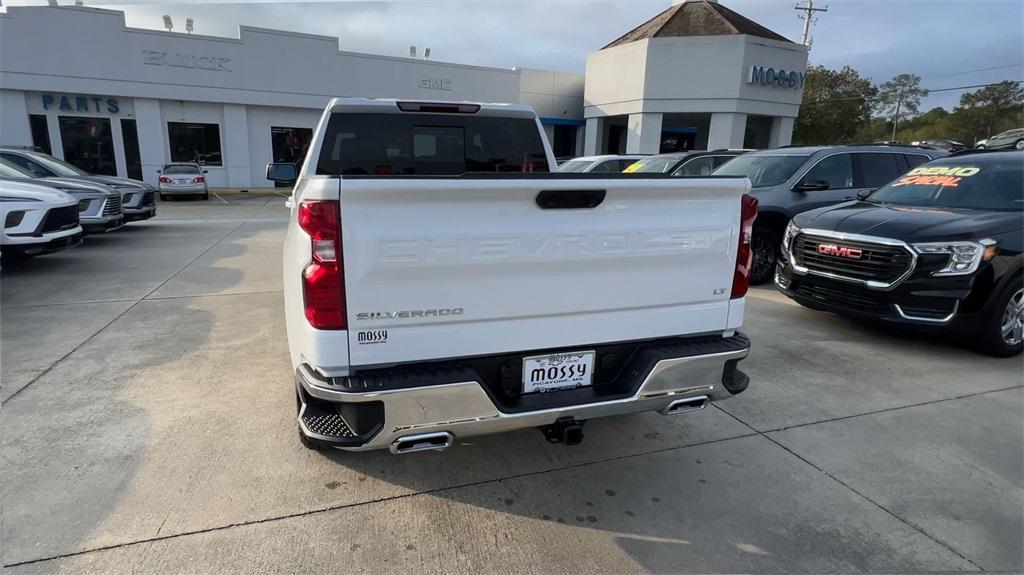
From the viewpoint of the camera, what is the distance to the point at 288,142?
25.7m

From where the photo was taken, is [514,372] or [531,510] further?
[531,510]

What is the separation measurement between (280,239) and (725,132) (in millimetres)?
20370

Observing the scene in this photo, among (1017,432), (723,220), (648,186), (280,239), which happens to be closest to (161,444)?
(648,186)

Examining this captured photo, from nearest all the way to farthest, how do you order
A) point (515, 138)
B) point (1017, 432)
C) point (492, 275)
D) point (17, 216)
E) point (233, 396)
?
point (492, 275), point (1017, 432), point (233, 396), point (515, 138), point (17, 216)

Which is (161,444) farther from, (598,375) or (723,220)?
(723,220)

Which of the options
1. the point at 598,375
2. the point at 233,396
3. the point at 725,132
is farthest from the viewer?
the point at 725,132

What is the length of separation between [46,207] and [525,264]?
310 inches

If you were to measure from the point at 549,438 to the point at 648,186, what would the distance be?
1.33m

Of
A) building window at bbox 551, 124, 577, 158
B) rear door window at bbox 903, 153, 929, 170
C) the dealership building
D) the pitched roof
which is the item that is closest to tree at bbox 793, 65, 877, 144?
the pitched roof

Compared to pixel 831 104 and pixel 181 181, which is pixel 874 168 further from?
pixel 831 104

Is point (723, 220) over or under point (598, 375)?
over

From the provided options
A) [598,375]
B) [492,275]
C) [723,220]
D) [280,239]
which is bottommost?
[280,239]

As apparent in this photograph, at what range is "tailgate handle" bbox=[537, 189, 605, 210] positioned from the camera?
8.00 ft

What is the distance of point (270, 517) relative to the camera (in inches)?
106
